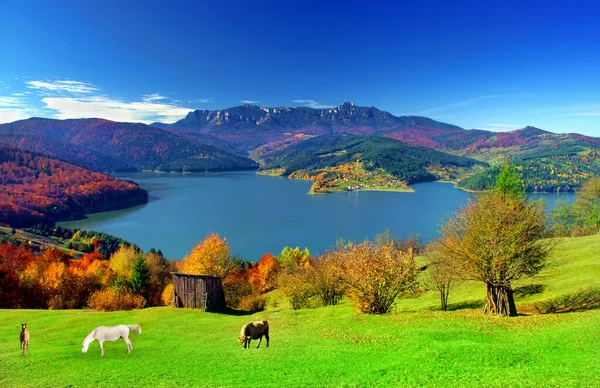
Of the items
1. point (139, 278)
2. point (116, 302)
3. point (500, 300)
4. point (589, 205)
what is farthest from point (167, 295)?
point (589, 205)

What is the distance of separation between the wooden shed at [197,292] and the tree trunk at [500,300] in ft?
76.0

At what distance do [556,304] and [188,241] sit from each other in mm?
119321

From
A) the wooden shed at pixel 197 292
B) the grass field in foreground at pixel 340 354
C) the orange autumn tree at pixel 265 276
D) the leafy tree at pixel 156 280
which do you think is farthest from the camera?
the orange autumn tree at pixel 265 276

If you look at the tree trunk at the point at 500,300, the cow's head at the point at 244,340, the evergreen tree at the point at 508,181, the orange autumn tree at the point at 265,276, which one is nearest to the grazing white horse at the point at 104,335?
the cow's head at the point at 244,340

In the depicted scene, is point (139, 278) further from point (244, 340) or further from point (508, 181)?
point (508, 181)

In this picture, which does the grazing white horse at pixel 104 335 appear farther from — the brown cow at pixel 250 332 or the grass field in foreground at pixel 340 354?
the brown cow at pixel 250 332

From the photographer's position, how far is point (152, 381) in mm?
13891

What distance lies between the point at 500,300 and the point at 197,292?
83.3ft

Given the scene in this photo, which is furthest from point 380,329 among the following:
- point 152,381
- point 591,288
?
point 591,288

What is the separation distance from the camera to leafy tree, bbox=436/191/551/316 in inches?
922

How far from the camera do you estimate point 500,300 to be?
23625 mm

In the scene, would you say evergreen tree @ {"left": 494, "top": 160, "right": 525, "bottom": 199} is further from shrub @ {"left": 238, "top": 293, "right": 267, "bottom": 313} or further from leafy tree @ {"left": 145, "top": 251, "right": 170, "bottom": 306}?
leafy tree @ {"left": 145, "top": 251, "right": 170, "bottom": 306}

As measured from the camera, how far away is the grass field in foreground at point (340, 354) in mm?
13672

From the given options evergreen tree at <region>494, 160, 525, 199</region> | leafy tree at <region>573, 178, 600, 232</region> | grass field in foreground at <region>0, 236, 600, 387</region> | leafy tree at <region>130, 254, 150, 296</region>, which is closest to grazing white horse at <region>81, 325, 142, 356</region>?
grass field in foreground at <region>0, 236, 600, 387</region>
